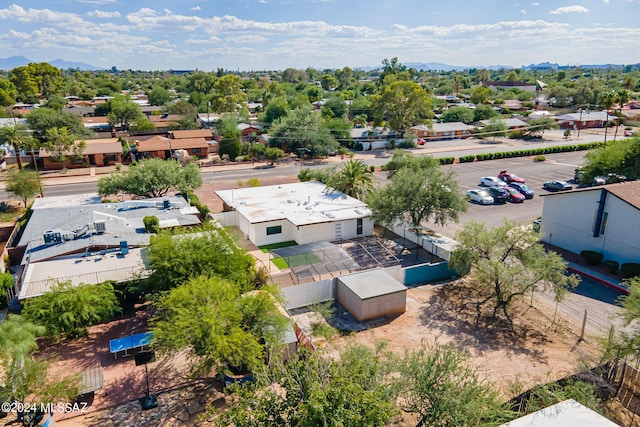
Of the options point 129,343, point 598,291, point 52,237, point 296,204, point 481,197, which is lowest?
point 598,291

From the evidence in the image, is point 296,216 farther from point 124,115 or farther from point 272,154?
point 124,115

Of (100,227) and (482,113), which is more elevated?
(482,113)

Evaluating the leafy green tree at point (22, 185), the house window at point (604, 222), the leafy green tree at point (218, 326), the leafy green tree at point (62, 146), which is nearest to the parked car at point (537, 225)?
the house window at point (604, 222)

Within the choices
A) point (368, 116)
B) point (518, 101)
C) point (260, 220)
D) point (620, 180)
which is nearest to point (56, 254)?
point (260, 220)

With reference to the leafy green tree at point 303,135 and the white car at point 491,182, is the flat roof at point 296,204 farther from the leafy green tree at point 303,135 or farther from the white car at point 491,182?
the leafy green tree at point 303,135

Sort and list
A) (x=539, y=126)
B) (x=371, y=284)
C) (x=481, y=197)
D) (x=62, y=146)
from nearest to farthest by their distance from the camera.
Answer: (x=371, y=284) < (x=481, y=197) < (x=62, y=146) < (x=539, y=126)

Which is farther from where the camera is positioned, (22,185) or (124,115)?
(124,115)

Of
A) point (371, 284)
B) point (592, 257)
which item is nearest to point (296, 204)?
point (371, 284)

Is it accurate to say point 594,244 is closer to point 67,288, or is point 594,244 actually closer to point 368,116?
point 67,288
